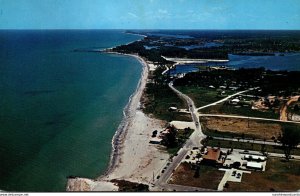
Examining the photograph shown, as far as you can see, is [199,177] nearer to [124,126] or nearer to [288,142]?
[288,142]

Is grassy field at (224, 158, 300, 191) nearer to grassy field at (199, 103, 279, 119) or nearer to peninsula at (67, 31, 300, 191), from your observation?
peninsula at (67, 31, 300, 191)

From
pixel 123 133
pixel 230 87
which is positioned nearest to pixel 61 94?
pixel 123 133

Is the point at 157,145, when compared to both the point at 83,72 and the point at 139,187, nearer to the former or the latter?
the point at 139,187

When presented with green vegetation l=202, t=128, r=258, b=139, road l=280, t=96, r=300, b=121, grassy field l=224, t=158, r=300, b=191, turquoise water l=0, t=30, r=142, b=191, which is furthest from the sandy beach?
road l=280, t=96, r=300, b=121

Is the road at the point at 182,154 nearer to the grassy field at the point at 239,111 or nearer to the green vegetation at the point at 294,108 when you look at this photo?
the grassy field at the point at 239,111

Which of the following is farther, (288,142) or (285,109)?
(285,109)

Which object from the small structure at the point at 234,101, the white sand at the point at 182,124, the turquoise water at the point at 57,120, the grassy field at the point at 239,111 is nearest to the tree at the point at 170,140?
the white sand at the point at 182,124

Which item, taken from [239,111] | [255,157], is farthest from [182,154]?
[239,111]
